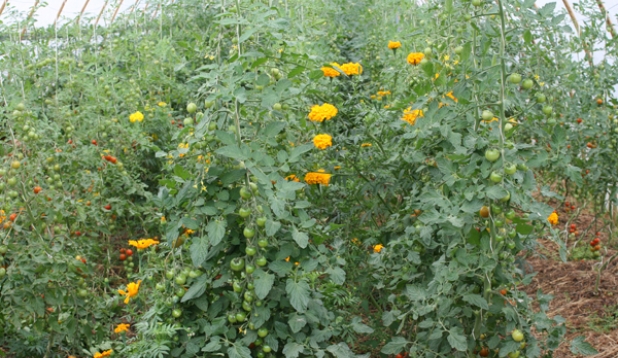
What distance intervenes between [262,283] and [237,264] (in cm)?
10

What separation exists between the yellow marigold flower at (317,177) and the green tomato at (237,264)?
2.05 feet

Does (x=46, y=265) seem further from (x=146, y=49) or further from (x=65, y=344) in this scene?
(x=146, y=49)

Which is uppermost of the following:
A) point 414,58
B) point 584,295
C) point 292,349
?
point 414,58

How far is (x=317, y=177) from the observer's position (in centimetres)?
273

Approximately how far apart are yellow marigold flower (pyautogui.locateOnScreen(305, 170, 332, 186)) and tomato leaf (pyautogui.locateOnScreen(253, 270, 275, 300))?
25.5 inches

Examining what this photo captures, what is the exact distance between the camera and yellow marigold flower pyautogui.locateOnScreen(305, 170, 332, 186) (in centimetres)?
272

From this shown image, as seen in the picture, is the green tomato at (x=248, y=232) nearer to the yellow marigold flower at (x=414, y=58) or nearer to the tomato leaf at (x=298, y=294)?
the tomato leaf at (x=298, y=294)

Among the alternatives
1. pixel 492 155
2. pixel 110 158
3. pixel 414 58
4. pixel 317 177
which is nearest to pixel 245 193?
pixel 317 177

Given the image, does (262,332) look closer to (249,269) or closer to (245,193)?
(249,269)

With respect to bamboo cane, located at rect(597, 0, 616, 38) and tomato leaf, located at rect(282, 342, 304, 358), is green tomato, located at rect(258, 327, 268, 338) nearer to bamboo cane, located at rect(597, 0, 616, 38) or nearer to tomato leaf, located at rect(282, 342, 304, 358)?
tomato leaf, located at rect(282, 342, 304, 358)

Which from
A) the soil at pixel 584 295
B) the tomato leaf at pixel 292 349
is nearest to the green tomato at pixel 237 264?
the tomato leaf at pixel 292 349

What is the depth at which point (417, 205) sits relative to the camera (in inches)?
95.0

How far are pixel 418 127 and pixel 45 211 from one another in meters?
1.56

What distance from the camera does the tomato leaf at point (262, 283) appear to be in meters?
2.11
